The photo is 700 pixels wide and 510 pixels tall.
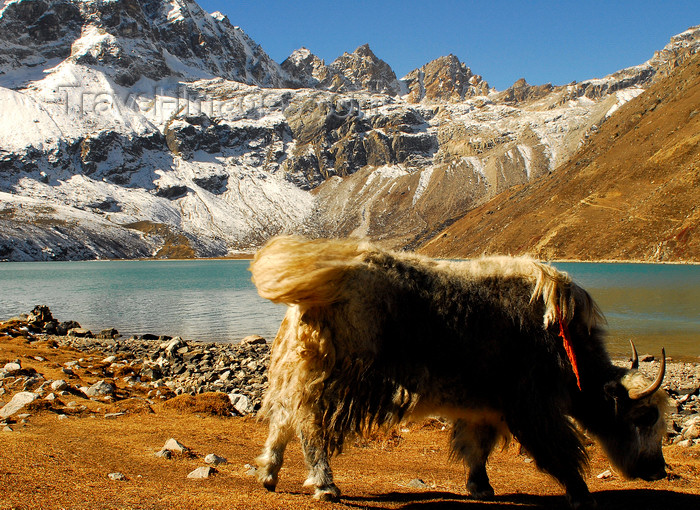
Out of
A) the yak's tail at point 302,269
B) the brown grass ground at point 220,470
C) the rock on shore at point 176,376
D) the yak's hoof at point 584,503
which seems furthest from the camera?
the rock on shore at point 176,376

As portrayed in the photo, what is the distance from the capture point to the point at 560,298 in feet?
13.5

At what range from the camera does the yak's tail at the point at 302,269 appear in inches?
145

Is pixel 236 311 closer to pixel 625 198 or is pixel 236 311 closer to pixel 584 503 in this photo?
pixel 584 503

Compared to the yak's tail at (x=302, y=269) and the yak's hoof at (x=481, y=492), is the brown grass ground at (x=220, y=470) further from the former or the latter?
the yak's tail at (x=302, y=269)

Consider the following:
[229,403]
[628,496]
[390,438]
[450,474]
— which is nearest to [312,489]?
[450,474]

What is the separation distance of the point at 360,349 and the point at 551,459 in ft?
5.91

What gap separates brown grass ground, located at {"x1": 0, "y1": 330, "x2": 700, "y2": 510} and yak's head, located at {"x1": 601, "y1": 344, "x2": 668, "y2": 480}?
314 millimetres

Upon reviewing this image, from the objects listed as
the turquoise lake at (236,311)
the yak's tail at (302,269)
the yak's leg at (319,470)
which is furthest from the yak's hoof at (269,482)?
the turquoise lake at (236,311)

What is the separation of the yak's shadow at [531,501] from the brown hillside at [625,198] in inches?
2463

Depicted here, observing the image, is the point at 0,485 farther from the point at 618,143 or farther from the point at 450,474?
the point at 618,143

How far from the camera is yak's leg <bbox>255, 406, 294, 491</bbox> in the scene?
4000mm

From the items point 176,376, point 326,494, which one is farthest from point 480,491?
point 176,376

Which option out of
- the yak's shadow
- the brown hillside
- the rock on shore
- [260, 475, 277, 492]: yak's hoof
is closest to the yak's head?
the yak's shadow

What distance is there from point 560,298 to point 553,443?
1132mm
